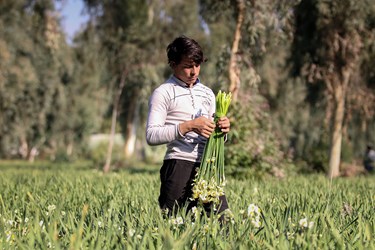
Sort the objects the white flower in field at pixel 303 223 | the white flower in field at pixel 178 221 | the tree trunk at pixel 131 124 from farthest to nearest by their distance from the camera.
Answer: the tree trunk at pixel 131 124
the white flower in field at pixel 178 221
the white flower in field at pixel 303 223

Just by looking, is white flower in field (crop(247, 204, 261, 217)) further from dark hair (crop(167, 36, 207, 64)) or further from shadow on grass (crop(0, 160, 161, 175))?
shadow on grass (crop(0, 160, 161, 175))

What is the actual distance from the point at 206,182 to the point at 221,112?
1.41 ft

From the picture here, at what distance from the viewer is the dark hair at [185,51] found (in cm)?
342

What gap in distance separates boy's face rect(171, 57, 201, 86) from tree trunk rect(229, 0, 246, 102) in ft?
27.1

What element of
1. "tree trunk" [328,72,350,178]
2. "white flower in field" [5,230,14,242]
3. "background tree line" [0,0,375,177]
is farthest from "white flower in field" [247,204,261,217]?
"tree trunk" [328,72,350,178]

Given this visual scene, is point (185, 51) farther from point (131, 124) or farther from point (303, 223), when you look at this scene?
point (131, 124)

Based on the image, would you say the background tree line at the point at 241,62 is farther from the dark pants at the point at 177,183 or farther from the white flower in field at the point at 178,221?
the white flower in field at the point at 178,221

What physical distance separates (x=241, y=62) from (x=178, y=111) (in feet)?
29.9

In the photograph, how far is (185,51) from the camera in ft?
11.2

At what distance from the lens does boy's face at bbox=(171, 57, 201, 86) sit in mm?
3480

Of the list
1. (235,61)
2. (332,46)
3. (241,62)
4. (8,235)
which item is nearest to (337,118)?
(332,46)

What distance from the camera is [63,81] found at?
37.4 metres

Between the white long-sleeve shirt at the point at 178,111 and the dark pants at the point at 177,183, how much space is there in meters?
0.05

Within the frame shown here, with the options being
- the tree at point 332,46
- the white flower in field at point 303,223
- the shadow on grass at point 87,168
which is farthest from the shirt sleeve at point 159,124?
the tree at point 332,46
